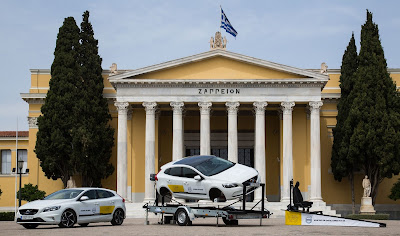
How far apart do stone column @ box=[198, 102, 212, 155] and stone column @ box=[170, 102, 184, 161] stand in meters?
1.64

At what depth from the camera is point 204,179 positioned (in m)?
30.7

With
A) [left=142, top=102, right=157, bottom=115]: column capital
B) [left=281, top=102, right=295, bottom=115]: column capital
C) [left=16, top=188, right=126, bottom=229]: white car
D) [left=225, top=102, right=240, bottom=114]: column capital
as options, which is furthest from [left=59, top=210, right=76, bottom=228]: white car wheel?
[left=281, top=102, right=295, bottom=115]: column capital

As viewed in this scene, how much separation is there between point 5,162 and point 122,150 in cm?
1864

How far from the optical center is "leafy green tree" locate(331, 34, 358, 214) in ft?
180

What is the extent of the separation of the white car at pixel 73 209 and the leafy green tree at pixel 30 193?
26.5 metres

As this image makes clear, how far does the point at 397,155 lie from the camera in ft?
176

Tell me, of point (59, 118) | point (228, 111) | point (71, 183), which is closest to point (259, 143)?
point (228, 111)

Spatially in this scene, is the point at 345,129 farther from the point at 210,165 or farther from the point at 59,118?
the point at 210,165

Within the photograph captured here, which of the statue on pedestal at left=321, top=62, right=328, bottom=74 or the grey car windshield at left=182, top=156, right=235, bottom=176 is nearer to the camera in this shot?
the grey car windshield at left=182, top=156, right=235, bottom=176

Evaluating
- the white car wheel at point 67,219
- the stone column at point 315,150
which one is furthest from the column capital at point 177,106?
the white car wheel at point 67,219

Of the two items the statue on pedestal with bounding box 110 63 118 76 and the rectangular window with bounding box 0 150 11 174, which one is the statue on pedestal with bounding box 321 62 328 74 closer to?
the statue on pedestal with bounding box 110 63 118 76

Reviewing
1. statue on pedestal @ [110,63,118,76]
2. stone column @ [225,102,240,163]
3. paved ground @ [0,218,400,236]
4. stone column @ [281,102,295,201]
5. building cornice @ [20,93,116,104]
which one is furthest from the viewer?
building cornice @ [20,93,116,104]

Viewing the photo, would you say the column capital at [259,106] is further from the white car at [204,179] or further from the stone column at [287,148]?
the white car at [204,179]

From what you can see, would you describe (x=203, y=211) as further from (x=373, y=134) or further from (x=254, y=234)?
(x=373, y=134)
